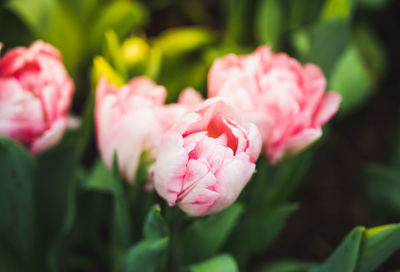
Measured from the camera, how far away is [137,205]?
0.73m

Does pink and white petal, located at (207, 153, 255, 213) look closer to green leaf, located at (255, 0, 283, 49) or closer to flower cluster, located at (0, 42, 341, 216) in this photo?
flower cluster, located at (0, 42, 341, 216)

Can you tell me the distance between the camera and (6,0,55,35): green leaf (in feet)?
2.60

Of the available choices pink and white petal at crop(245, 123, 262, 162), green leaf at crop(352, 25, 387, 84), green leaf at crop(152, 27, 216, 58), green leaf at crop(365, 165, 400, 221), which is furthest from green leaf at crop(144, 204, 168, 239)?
green leaf at crop(352, 25, 387, 84)

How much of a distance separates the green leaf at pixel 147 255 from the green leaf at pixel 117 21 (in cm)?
58

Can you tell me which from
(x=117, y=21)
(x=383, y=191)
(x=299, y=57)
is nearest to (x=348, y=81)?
(x=299, y=57)

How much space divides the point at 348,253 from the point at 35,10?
58cm

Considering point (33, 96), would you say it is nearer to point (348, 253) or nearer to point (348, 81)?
point (348, 253)

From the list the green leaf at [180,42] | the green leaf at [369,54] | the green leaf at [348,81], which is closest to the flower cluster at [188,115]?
the green leaf at [348,81]

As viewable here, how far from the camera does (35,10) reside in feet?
2.62

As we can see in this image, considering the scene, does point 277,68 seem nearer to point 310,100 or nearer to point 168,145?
point 310,100

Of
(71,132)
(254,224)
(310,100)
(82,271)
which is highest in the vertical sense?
(310,100)

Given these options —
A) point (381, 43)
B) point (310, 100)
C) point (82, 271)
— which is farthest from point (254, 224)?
point (381, 43)

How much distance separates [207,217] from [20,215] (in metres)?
0.27

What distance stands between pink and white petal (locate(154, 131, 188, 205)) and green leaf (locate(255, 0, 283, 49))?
2.02ft
